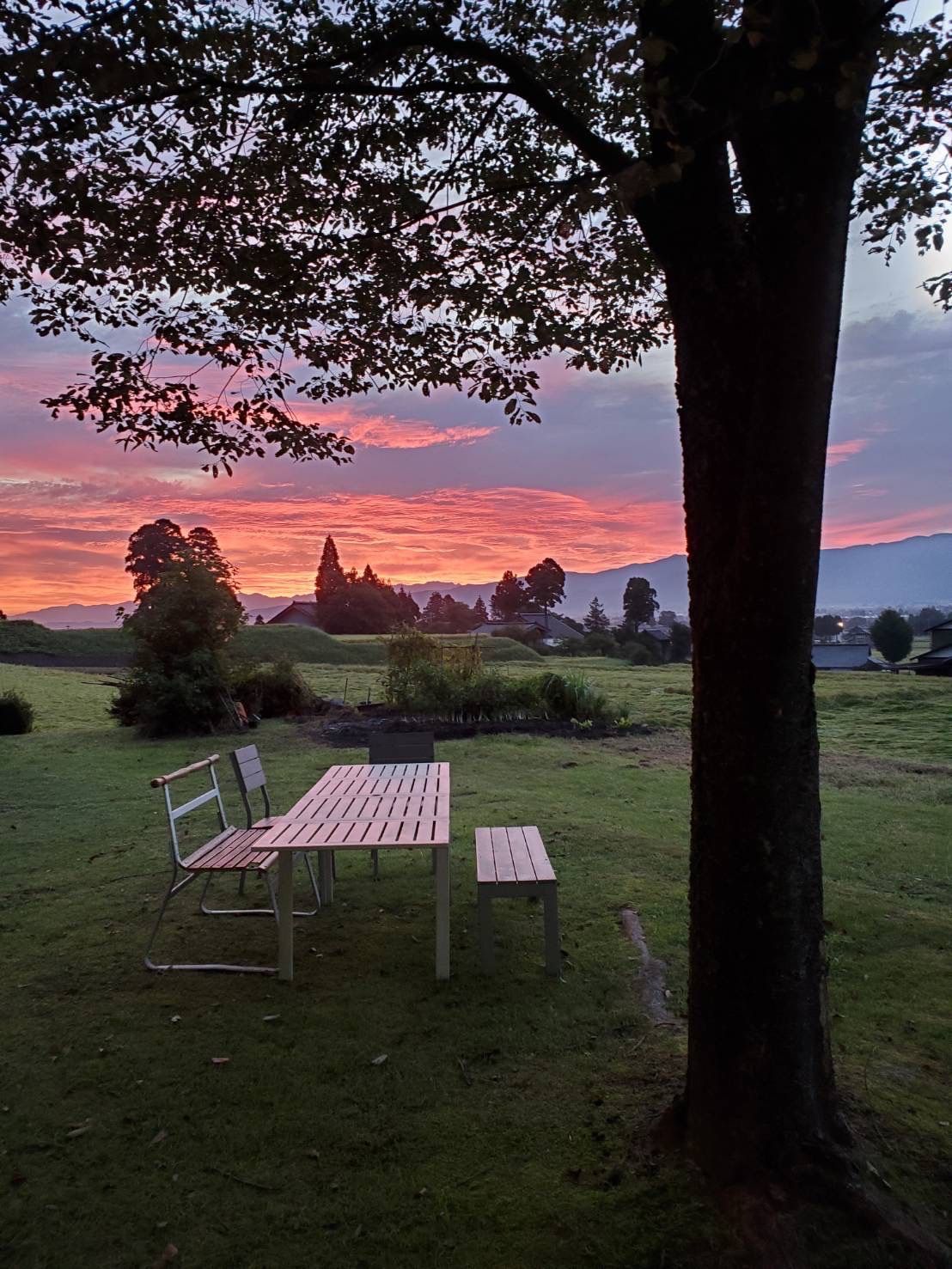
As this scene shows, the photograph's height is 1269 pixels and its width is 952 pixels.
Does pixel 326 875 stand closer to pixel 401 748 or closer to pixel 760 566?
pixel 401 748

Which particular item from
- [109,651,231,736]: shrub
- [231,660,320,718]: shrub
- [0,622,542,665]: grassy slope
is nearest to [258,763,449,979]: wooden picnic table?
[109,651,231,736]: shrub

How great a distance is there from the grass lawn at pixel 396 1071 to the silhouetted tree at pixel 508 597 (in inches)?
3608

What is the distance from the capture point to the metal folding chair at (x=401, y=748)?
771 cm

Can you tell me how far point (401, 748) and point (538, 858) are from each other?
2891 mm

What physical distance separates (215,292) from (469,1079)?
5.10m

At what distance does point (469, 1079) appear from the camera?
3.63 meters

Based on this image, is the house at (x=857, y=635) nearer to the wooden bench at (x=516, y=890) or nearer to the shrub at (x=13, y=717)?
the shrub at (x=13, y=717)

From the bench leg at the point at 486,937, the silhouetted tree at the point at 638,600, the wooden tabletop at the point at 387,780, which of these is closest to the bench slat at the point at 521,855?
the bench leg at the point at 486,937

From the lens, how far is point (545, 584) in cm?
9900

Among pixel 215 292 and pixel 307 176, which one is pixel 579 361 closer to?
pixel 307 176

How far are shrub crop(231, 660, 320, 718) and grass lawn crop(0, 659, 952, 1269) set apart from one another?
1056cm

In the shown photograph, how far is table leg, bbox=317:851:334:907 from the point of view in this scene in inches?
232

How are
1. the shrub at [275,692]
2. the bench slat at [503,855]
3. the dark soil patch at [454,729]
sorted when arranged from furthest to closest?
the shrub at [275,692], the dark soil patch at [454,729], the bench slat at [503,855]

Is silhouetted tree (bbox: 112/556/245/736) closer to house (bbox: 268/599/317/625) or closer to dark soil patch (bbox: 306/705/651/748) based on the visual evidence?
dark soil patch (bbox: 306/705/651/748)
